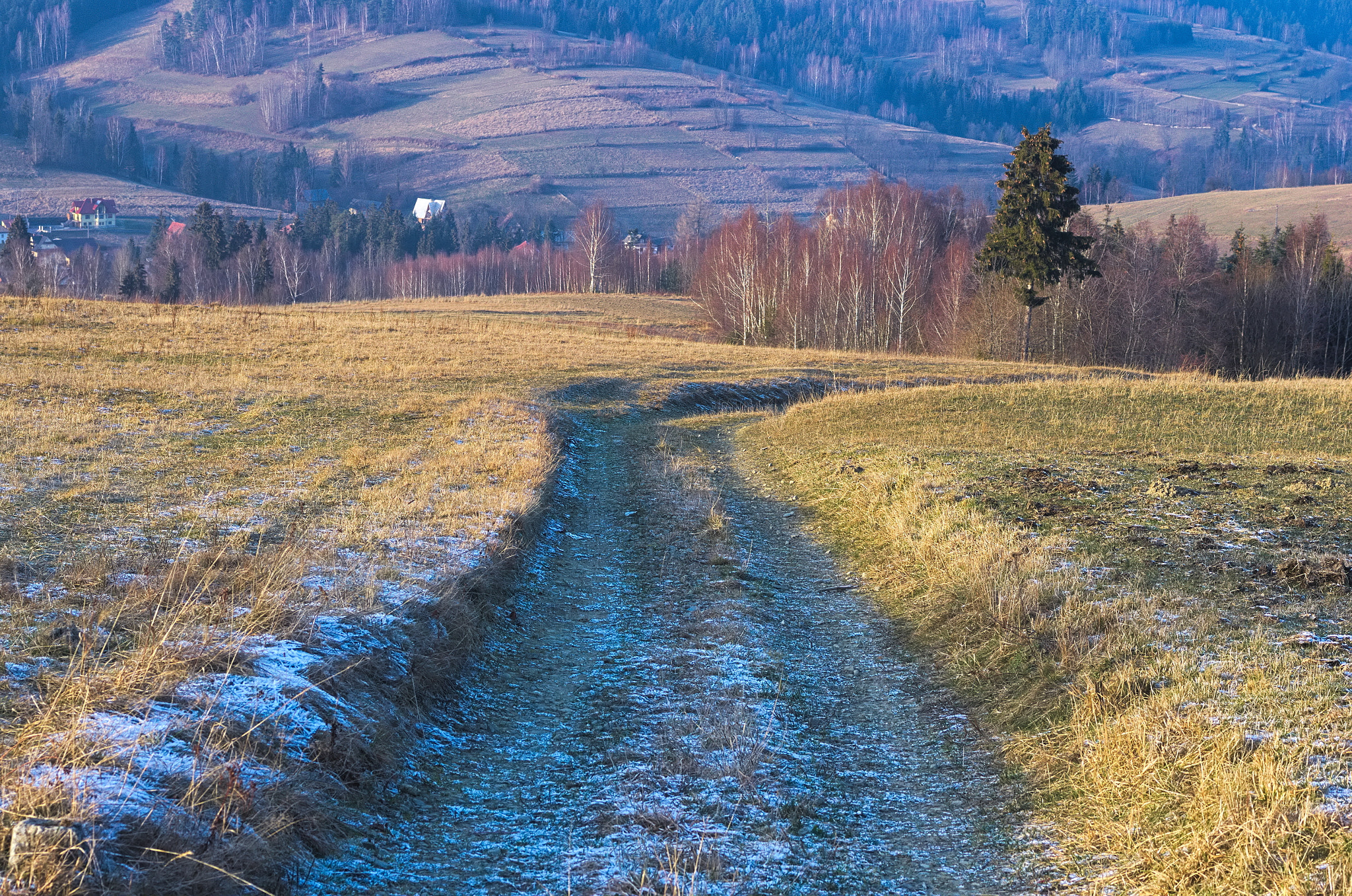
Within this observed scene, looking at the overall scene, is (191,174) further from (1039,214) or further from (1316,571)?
(1316,571)

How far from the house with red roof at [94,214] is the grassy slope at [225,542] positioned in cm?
14999

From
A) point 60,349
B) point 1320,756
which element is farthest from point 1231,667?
point 60,349

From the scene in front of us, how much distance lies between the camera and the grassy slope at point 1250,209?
13850 centimetres

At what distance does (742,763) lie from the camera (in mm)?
6613

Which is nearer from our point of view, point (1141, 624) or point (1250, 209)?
point (1141, 624)

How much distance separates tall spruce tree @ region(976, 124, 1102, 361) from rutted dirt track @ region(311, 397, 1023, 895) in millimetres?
40521

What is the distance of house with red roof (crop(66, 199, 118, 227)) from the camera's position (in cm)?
16025

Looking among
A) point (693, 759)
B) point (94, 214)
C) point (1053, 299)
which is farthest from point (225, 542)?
point (94, 214)

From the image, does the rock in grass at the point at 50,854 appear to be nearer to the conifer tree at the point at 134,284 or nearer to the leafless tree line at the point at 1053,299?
the leafless tree line at the point at 1053,299

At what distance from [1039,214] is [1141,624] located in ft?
145

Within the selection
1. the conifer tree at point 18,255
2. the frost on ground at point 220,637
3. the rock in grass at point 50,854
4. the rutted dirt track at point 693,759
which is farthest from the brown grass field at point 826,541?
the conifer tree at point 18,255

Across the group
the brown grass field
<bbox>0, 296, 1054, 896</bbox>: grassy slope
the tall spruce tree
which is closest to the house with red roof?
<bbox>0, 296, 1054, 896</bbox>: grassy slope

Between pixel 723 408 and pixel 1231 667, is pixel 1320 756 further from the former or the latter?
pixel 723 408

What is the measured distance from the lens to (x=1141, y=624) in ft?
26.7
